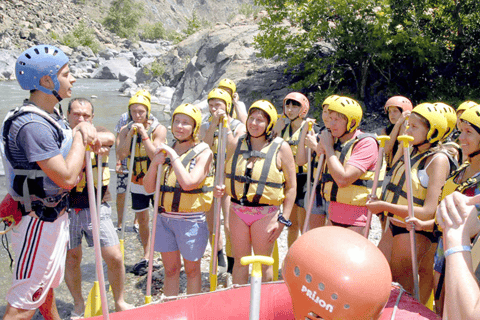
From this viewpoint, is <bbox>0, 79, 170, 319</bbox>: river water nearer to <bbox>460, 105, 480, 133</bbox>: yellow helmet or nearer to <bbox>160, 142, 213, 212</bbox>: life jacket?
<bbox>160, 142, 213, 212</bbox>: life jacket

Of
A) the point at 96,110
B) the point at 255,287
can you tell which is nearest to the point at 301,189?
the point at 255,287

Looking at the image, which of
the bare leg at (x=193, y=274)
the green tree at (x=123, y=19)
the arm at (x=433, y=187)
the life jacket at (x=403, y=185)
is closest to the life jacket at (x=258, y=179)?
the bare leg at (x=193, y=274)

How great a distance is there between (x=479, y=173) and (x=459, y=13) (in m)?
9.49

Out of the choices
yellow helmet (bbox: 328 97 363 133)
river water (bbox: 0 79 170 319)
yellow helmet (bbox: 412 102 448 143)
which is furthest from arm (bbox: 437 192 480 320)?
river water (bbox: 0 79 170 319)

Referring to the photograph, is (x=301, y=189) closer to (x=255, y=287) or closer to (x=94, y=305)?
(x=94, y=305)

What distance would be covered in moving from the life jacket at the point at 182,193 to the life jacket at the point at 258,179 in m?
0.31

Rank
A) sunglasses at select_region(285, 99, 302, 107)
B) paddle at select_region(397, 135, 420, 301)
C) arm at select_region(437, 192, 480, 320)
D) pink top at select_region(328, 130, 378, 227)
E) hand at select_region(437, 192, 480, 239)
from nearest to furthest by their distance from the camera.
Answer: arm at select_region(437, 192, 480, 320), hand at select_region(437, 192, 480, 239), paddle at select_region(397, 135, 420, 301), pink top at select_region(328, 130, 378, 227), sunglasses at select_region(285, 99, 302, 107)

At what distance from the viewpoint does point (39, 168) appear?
271 cm

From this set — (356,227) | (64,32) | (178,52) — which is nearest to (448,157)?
(356,227)

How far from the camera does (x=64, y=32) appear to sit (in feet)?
182

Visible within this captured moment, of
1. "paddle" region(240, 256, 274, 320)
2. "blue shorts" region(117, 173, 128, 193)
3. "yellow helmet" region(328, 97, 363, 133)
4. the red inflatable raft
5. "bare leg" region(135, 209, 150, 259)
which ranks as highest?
"yellow helmet" region(328, 97, 363, 133)

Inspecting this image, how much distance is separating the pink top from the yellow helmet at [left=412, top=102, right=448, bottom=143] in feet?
1.76

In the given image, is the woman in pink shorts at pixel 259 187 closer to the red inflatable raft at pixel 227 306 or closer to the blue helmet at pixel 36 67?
the red inflatable raft at pixel 227 306

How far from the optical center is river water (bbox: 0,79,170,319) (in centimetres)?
468
